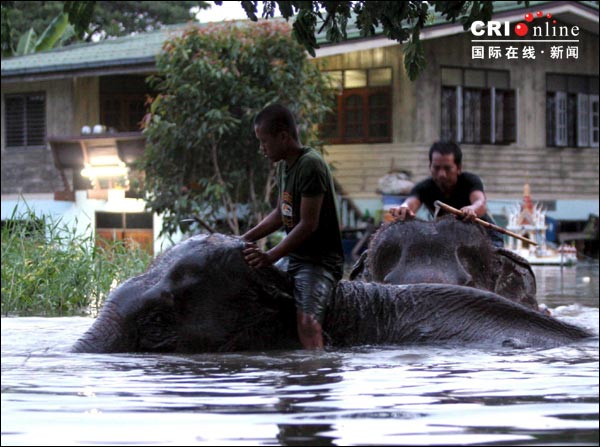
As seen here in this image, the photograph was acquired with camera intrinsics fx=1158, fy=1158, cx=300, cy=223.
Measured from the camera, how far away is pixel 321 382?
4895 mm

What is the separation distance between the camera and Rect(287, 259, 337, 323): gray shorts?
582 centimetres

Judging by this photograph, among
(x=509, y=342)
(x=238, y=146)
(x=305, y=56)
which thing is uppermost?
(x=305, y=56)

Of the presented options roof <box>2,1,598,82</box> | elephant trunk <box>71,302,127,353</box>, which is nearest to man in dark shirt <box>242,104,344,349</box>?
elephant trunk <box>71,302,127,353</box>

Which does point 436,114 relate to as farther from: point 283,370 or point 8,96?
point 283,370

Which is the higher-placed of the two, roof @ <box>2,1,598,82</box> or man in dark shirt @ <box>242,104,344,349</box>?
roof @ <box>2,1,598,82</box>

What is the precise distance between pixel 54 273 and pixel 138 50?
44.5ft

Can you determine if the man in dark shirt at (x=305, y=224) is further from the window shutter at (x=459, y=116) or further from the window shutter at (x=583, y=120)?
the window shutter at (x=583, y=120)

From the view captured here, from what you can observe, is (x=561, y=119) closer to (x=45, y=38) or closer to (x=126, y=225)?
(x=126, y=225)

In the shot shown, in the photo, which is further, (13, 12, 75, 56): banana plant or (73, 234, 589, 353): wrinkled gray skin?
(13, 12, 75, 56): banana plant

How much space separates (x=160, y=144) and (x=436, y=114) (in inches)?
297

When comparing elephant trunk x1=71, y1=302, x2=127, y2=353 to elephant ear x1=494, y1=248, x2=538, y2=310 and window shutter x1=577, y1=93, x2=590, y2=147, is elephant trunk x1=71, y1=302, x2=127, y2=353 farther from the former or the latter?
window shutter x1=577, y1=93, x2=590, y2=147

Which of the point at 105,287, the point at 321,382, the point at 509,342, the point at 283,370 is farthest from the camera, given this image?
the point at 105,287

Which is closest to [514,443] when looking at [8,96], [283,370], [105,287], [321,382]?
[321,382]

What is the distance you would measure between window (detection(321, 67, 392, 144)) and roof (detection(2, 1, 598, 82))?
139 centimetres
